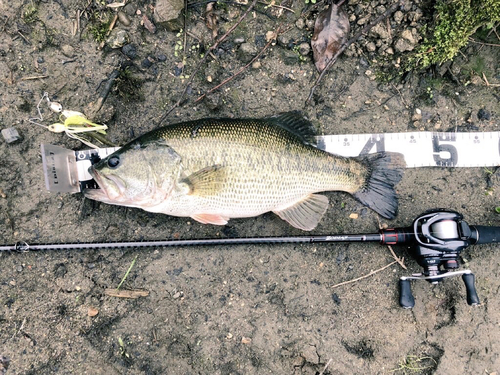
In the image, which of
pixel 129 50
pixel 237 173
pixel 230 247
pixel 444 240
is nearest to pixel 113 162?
pixel 237 173

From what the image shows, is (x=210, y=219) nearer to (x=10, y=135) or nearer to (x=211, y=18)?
(x=211, y=18)

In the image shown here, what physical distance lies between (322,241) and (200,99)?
193 centimetres

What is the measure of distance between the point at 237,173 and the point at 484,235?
2403 mm

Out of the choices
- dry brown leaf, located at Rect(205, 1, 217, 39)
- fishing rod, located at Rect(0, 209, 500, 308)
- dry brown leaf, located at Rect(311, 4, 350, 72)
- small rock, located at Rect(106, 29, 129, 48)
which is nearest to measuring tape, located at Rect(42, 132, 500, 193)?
fishing rod, located at Rect(0, 209, 500, 308)

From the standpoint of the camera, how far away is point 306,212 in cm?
385

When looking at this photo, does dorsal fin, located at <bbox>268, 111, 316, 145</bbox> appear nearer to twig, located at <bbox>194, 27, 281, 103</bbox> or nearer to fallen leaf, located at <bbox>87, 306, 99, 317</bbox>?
twig, located at <bbox>194, 27, 281, 103</bbox>

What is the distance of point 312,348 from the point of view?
3.88 meters

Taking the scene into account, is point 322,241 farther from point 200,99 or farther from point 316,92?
point 200,99

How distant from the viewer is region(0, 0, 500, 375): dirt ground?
3.87 meters

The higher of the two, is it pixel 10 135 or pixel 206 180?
pixel 10 135

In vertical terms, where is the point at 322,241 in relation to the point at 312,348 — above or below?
above

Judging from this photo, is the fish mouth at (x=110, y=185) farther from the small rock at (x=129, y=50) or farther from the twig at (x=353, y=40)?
the twig at (x=353, y=40)

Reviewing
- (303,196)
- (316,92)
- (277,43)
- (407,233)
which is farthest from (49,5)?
(407,233)

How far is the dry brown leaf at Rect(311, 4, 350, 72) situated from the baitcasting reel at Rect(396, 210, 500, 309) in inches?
75.4
